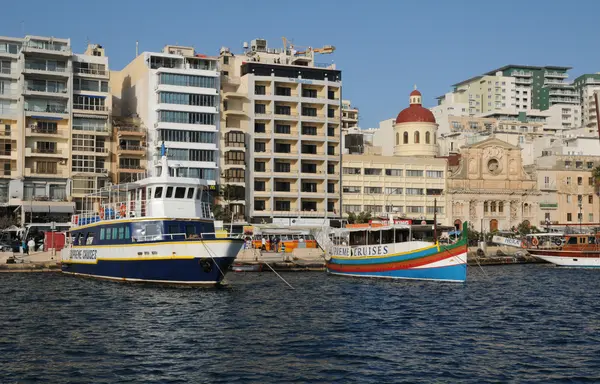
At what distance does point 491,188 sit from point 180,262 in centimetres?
8486

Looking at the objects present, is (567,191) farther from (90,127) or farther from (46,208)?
Result: (46,208)

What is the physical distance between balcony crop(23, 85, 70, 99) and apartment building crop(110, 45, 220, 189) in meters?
7.85

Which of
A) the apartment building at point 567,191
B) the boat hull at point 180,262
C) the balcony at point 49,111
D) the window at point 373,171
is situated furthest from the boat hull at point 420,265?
the apartment building at point 567,191

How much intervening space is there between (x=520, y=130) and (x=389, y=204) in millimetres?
60707

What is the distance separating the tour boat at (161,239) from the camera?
169ft

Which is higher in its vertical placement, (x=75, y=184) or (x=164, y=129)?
(x=164, y=129)

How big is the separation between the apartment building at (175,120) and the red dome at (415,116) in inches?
1482

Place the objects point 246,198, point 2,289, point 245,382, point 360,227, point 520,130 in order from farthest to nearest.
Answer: point 520,130, point 246,198, point 360,227, point 2,289, point 245,382

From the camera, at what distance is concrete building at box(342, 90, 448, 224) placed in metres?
118

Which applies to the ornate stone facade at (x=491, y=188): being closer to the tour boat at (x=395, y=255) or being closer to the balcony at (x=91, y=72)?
the balcony at (x=91, y=72)

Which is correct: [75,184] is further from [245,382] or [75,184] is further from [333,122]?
[245,382]

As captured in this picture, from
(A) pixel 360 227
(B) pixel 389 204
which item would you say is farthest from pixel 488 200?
(A) pixel 360 227

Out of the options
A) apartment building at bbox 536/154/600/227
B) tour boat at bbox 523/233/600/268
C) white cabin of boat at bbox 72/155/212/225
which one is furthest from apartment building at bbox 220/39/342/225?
white cabin of boat at bbox 72/155/212/225

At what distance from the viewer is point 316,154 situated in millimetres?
114188
